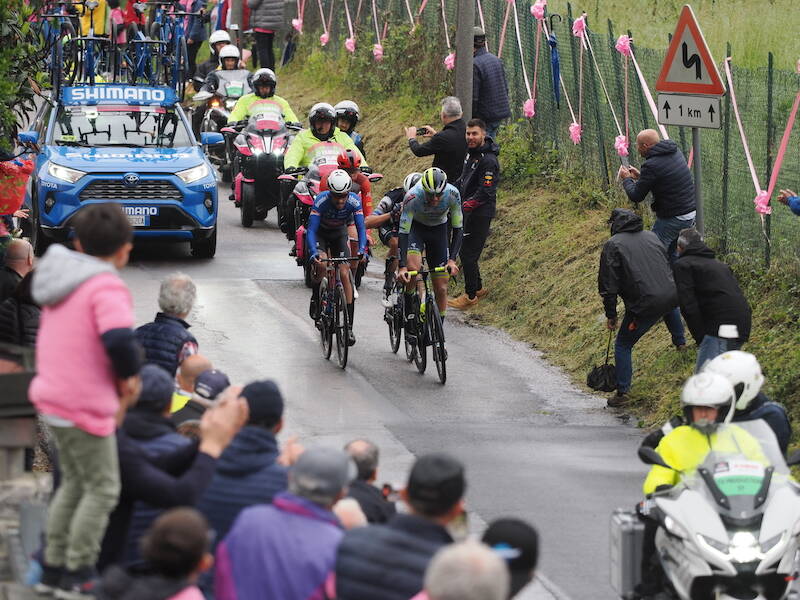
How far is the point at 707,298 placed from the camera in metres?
13.2

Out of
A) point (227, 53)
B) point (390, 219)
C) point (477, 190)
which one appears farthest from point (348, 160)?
point (227, 53)

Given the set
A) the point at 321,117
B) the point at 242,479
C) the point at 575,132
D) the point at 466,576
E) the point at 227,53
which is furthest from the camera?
the point at 227,53

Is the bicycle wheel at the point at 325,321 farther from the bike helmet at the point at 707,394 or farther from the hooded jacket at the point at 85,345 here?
the hooded jacket at the point at 85,345

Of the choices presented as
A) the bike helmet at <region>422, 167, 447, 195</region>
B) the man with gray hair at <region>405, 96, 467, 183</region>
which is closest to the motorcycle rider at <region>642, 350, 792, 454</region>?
the bike helmet at <region>422, 167, 447, 195</region>

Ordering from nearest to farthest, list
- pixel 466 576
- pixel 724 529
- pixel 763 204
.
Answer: pixel 466 576
pixel 724 529
pixel 763 204

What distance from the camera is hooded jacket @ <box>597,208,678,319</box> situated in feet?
47.2

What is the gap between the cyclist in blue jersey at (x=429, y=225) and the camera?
15.9 metres

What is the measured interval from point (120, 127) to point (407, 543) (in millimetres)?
15544

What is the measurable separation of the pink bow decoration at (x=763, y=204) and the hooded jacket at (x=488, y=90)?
19.5 ft

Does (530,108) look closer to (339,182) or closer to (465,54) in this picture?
(465,54)

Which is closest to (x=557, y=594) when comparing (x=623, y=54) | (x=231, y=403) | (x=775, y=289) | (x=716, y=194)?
(x=231, y=403)

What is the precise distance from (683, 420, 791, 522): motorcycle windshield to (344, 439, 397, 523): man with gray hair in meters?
1.69

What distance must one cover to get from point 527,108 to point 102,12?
1415 cm

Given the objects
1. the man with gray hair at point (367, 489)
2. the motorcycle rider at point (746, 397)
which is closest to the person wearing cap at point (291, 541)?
the man with gray hair at point (367, 489)
